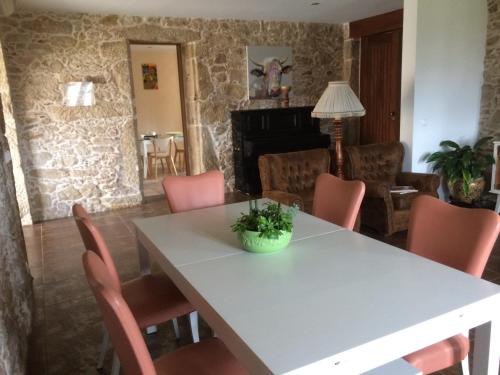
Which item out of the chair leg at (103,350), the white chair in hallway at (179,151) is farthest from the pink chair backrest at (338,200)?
the white chair in hallway at (179,151)

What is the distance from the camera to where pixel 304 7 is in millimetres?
5441

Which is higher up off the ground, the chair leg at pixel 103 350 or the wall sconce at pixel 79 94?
the wall sconce at pixel 79 94

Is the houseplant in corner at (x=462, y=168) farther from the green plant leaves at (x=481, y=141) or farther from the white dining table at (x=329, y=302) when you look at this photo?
the white dining table at (x=329, y=302)

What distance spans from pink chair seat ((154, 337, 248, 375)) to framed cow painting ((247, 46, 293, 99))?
515 centimetres

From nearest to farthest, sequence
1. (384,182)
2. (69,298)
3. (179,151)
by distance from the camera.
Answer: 1. (69,298)
2. (384,182)
3. (179,151)

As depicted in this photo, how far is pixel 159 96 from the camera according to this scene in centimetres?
941

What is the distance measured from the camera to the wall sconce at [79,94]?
16.9 feet

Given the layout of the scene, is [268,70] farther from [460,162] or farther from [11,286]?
[11,286]

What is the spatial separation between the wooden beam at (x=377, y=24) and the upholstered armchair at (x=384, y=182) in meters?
2.36

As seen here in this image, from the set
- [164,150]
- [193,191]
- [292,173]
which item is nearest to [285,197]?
[292,173]

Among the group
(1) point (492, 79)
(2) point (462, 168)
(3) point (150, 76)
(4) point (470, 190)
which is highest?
(3) point (150, 76)

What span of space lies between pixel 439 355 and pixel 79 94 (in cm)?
500

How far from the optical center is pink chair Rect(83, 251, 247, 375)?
1149 millimetres

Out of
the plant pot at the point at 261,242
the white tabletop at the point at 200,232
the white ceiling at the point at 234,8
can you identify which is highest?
the white ceiling at the point at 234,8
